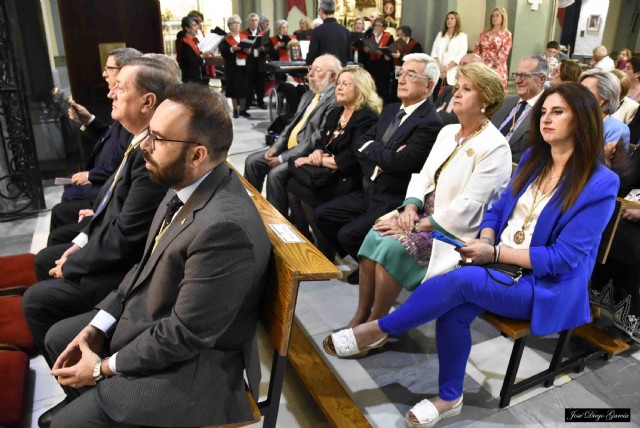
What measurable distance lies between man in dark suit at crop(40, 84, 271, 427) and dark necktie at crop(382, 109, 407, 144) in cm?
162

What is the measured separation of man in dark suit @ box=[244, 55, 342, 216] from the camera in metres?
3.79

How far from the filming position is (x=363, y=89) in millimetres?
3412

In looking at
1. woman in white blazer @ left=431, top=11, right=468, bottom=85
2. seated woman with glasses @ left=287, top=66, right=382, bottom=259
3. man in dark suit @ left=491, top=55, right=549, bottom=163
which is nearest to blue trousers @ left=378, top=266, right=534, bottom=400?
seated woman with glasses @ left=287, top=66, right=382, bottom=259

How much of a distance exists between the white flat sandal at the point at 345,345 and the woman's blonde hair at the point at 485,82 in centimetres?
125

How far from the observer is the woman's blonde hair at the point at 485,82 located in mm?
2459

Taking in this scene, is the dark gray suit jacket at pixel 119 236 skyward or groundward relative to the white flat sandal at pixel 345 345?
skyward

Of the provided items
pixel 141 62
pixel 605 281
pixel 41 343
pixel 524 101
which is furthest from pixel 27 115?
pixel 605 281

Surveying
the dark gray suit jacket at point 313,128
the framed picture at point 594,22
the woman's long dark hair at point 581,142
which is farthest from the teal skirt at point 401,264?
the framed picture at point 594,22

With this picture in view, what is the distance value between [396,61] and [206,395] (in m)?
7.55

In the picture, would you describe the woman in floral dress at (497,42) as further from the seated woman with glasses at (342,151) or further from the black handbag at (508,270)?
the black handbag at (508,270)

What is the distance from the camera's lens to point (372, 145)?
9.90 feet

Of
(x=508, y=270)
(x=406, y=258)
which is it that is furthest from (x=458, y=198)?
(x=508, y=270)

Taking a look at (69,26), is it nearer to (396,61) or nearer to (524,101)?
(524,101)

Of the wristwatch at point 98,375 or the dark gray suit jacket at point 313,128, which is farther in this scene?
the dark gray suit jacket at point 313,128
